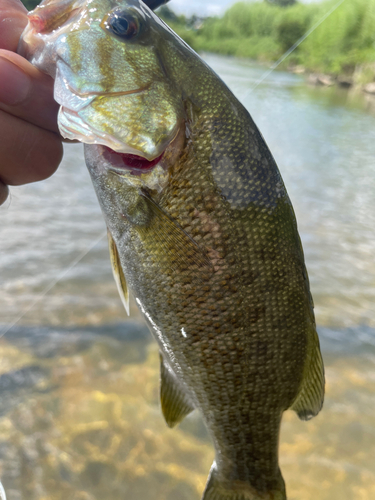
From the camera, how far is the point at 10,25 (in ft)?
2.78

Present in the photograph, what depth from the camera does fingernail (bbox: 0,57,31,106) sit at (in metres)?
0.78

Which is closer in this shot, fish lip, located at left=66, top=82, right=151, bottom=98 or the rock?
fish lip, located at left=66, top=82, right=151, bottom=98

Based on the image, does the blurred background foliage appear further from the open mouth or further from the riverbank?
A: the open mouth

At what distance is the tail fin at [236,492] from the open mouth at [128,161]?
3.31 feet

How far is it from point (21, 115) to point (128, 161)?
0.30 metres

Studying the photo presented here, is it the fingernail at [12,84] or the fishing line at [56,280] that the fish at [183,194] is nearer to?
the fingernail at [12,84]

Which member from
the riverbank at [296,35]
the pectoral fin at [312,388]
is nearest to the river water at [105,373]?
the riverbank at [296,35]

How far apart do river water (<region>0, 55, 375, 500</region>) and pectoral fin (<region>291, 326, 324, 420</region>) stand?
120 centimetres

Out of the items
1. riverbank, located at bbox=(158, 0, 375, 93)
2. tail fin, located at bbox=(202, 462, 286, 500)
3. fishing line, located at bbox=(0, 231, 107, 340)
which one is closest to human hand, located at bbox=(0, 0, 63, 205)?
tail fin, located at bbox=(202, 462, 286, 500)

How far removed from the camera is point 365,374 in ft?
8.76

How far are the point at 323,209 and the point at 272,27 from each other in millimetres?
3119

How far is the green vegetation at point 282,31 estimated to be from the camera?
3.17m

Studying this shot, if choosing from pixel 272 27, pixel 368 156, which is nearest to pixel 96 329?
pixel 272 27

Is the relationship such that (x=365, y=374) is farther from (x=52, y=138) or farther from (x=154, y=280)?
(x=52, y=138)
